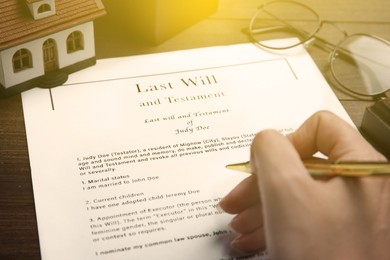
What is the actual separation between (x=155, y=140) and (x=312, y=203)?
27 cm

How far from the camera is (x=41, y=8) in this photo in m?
0.68

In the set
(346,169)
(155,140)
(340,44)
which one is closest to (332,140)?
(346,169)

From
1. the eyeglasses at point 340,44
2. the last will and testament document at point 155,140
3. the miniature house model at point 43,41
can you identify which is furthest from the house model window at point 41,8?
the eyeglasses at point 340,44

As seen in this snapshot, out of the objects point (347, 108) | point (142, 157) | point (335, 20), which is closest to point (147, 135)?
point (142, 157)

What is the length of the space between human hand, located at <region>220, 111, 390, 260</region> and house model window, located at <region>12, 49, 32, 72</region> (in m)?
0.32

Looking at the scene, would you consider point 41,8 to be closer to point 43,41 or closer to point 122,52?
point 43,41

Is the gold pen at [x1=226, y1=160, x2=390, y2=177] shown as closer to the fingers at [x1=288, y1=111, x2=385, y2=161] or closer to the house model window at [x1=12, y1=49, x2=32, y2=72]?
the fingers at [x1=288, y1=111, x2=385, y2=161]

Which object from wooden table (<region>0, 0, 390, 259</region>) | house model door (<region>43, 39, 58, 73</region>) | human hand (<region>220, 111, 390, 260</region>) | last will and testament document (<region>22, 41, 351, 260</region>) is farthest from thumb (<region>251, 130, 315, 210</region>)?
house model door (<region>43, 39, 58, 73</region>)

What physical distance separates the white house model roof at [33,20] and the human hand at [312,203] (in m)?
0.31

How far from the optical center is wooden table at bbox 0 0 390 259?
0.58m

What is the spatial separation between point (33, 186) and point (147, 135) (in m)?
0.15

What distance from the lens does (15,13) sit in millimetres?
656

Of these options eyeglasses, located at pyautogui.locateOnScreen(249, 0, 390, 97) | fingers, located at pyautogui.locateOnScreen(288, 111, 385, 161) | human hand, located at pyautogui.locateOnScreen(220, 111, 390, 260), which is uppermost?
eyeglasses, located at pyautogui.locateOnScreen(249, 0, 390, 97)

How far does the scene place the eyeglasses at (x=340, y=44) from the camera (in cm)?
80
